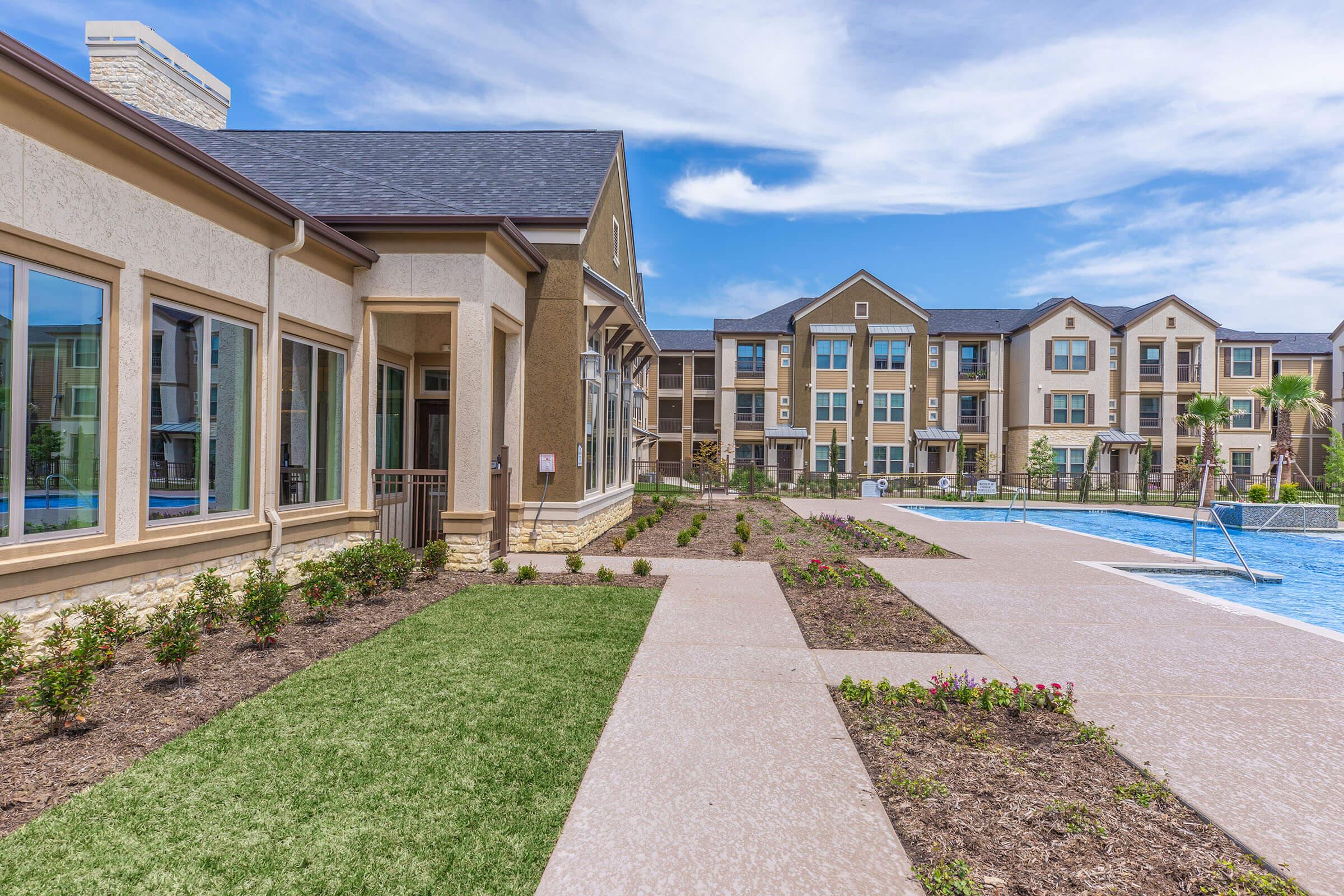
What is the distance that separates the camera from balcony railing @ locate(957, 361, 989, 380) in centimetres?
3934

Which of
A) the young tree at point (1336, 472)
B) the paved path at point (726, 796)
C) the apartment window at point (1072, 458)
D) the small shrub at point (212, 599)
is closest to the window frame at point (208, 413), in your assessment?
the small shrub at point (212, 599)

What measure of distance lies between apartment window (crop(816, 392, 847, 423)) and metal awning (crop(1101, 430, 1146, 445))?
568 inches

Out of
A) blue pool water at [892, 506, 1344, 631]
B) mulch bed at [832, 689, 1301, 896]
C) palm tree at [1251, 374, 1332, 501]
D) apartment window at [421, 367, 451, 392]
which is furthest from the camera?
palm tree at [1251, 374, 1332, 501]

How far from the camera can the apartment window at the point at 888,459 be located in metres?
37.7

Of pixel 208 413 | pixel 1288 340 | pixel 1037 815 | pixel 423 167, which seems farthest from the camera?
pixel 1288 340

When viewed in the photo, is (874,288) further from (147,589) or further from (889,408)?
(147,589)

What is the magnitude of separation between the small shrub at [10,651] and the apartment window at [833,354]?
118 feet

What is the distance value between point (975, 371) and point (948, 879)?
41.0 meters

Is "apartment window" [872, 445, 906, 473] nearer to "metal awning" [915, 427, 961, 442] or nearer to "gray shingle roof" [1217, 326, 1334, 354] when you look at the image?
"metal awning" [915, 427, 961, 442]

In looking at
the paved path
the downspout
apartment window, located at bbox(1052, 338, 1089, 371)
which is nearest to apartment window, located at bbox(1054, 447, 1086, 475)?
apartment window, located at bbox(1052, 338, 1089, 371)

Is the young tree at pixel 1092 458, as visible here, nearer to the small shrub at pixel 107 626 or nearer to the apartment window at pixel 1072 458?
the apartment window at pixel 1072 458

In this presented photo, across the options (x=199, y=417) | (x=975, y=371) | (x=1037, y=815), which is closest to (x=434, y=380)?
(x=199, y=417)

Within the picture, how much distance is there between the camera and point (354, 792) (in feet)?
11.4

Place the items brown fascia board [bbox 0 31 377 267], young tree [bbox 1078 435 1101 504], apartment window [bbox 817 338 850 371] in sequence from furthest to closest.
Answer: apartment window [bbox 817 338 850 371] → young tree [bbox 1078 435 1101 504] → brown fascia board [bbox 0 31 377 267]
